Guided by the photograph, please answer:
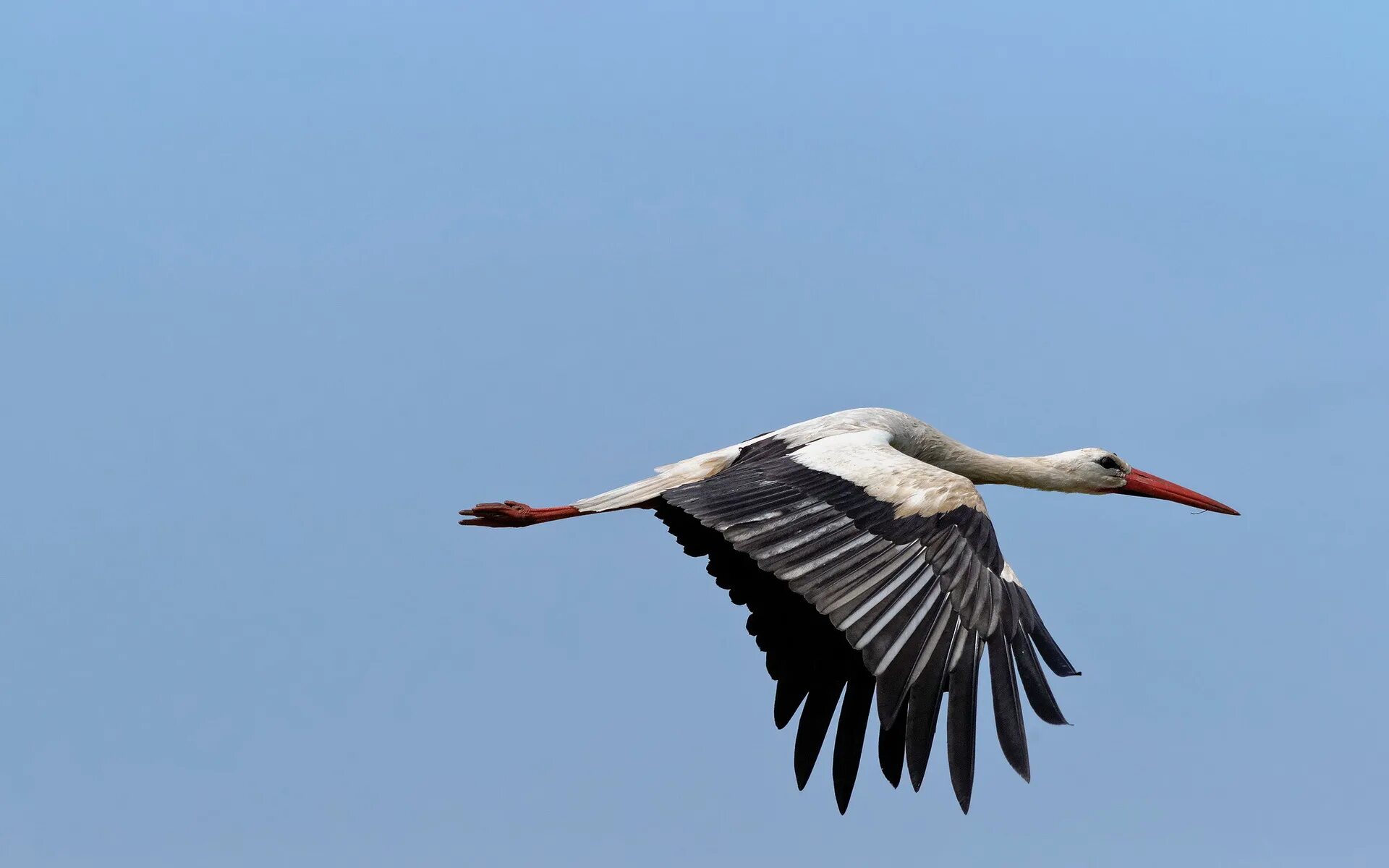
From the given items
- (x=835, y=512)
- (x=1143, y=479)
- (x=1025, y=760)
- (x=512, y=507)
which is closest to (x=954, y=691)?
(x=1025, y=760)

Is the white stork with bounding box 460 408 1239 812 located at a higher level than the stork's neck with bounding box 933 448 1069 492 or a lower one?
lower

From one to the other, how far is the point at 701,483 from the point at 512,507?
197 cm

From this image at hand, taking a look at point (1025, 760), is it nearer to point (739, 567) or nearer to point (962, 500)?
point (962, 500)

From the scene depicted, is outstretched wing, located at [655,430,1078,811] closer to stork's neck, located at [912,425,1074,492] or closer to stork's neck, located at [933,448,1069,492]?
stork's neck, located at [912,425,1074,492]

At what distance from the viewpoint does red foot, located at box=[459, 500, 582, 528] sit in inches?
347

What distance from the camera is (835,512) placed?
6.76 meters

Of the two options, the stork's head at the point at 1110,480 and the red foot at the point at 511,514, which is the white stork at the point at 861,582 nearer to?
the red foot at the point at 511,514

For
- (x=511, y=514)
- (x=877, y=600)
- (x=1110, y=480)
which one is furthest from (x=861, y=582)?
(x=1110, y=480)

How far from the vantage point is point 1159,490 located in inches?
410

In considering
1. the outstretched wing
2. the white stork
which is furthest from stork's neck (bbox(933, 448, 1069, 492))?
the outstretched wing

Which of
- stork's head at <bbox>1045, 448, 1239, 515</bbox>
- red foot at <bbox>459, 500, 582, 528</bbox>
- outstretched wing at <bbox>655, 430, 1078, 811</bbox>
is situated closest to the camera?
outstretched wing at <bbox>655, 430, 1078, 811</bbox>

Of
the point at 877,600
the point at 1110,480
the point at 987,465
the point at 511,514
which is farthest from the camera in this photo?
the point at 1110,480

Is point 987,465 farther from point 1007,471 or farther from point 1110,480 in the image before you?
point 1110,480

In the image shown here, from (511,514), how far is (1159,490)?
15.6 feet
